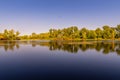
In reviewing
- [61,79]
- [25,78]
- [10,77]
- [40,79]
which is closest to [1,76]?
[10,77]

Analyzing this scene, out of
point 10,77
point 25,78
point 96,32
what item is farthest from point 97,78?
point 96,32

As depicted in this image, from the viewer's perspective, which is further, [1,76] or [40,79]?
[1,76]

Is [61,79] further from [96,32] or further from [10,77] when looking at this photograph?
[96,32]

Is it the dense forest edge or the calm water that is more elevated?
the dense forest edge

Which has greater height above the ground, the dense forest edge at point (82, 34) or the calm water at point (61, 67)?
the dense forest edge at point (82, 34)

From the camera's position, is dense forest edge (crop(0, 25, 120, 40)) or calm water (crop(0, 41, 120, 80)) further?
dense forest edge (crop(0, 25, 120, 40))

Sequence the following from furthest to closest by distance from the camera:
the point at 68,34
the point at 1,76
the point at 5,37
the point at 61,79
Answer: the point at 68,34 < the point at 5,37 < the point at 1,76 < the point at 61,79

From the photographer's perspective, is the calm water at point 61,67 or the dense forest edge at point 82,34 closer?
the calm water at point 61,67

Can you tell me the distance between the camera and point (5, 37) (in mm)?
99875

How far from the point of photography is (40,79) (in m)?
7.75

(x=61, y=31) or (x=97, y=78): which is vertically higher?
(x=61, y=31)

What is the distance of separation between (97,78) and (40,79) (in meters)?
3.20

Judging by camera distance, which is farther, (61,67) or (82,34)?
(82,34)

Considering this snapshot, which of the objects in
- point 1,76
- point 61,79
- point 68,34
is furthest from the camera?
point 68,34
